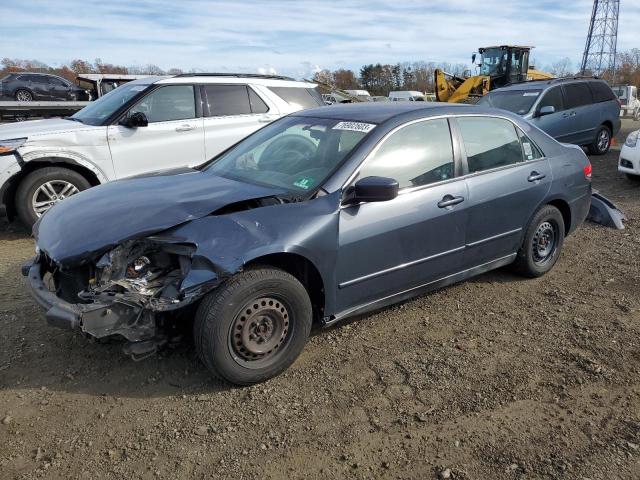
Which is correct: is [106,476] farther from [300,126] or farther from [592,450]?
[300,126]

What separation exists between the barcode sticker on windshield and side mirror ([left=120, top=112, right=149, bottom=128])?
11.6ft

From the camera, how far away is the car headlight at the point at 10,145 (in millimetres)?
5757

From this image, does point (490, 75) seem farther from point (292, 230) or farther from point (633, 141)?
point (292, 230)

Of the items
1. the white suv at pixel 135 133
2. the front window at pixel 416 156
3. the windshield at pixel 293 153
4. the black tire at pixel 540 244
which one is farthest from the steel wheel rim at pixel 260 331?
the white suv at pixel 135 133

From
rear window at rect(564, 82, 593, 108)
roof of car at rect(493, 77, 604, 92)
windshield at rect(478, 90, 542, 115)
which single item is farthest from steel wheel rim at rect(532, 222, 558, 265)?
rear window at rect(564, 82, 593, 108)

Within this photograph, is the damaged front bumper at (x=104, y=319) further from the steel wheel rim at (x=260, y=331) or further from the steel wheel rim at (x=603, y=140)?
the steel wheel rim at (x=603, y=140)

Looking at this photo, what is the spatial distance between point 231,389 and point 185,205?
120 cm

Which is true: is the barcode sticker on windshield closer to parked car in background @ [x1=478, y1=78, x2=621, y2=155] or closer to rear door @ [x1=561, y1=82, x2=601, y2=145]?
parked car in background @ [x1=478, y1=78, x2=621, y2=155]

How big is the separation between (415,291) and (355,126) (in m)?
1.34

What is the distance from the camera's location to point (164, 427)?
9.30ft

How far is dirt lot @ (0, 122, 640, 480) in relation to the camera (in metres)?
2.58

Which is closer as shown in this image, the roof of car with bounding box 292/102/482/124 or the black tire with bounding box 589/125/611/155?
the roof of car with bounding box 292/102/482/124

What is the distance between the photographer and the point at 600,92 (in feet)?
39.5

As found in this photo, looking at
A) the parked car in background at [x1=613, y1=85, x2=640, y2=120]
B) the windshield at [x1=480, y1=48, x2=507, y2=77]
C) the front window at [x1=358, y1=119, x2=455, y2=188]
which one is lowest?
the parked car in background at [x1=613, y1=85, x2=640, y2=120]
